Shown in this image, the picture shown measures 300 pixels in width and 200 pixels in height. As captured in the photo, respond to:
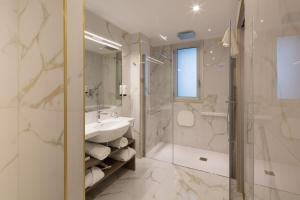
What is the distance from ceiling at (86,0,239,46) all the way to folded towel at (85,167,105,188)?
212cm

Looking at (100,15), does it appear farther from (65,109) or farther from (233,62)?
(233,62)

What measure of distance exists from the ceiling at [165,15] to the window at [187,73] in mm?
621

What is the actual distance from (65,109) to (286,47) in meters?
1.22

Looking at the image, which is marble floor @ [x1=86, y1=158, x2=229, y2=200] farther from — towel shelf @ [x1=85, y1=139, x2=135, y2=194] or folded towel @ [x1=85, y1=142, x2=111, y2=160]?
folded towel @ [x1=85, y1=142, x2=111, y2=160]

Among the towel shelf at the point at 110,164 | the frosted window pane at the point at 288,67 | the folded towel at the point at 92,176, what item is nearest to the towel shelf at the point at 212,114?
the towel shelf at the point at 110,164

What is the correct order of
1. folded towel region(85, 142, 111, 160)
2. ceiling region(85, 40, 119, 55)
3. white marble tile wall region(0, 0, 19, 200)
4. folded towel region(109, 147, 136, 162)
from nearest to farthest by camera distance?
white marble tile wall region(0, 0, 19, 200) < folded towel region(85, 142, 111, 160) < ceiling region(85, 40, 119, 55) < folded towel region(109, 147, 136, 162)

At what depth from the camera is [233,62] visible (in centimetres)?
200

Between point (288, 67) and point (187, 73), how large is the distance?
10.9 ft

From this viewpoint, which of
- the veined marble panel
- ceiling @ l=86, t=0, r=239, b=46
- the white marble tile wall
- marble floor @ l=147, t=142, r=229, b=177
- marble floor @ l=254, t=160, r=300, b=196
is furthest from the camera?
marble floor @ l=147, t=142, r=229, b=177

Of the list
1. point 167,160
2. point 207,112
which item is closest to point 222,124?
point 207,112

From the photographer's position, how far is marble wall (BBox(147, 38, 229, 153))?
3.32 meters

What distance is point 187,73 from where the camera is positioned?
3.66 metres

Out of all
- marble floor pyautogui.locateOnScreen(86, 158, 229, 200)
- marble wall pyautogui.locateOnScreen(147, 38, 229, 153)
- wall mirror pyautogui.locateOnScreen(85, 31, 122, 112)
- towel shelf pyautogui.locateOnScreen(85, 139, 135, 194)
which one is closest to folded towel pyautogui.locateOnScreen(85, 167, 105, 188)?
towel shelf pyautogui.locateOnScreen(85, 139, 135, 194)

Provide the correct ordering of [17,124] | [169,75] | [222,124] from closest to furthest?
[17,124]
[222,124]
[169,75]
